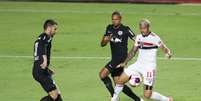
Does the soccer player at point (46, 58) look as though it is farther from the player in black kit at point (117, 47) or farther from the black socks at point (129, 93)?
the black socks at point (129, 93)

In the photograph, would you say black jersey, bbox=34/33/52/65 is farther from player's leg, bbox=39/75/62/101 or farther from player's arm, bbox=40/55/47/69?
player's leg, bbox=39/75/62/101

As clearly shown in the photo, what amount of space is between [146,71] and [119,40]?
45.1 inches

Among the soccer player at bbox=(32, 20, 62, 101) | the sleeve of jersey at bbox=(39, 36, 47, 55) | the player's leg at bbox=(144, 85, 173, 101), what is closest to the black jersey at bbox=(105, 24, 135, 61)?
the player's leg at bbox=(144, 85, 173, 101)

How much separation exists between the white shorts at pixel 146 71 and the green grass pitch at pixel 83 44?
4.57 feet

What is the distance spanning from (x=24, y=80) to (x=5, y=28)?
961 cm

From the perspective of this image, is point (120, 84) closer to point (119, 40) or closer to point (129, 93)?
point (129, 93)

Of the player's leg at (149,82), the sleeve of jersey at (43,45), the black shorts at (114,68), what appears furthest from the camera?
the black shorts at (114,68)

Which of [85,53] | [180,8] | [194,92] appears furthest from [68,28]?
[194,92]

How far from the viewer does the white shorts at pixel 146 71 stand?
14.7 meters

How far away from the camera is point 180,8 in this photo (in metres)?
32.5

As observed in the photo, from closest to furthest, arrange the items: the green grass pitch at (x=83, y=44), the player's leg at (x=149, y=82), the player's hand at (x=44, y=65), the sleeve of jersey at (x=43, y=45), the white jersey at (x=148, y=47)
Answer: the player's hand at (x=44, y=65), the sleeve of jersey at (x=43, y=45), the player's leg at (x=149, y=82), the white jersey at (x=148, y=47), the green grass pitch at (x=83, y=44)

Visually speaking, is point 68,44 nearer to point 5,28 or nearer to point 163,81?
point 5,28

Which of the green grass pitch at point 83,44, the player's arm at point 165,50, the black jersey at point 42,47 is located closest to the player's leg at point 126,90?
the green grass pitch at point 83,44

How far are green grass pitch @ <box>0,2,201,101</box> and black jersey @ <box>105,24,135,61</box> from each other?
48.5 inches
